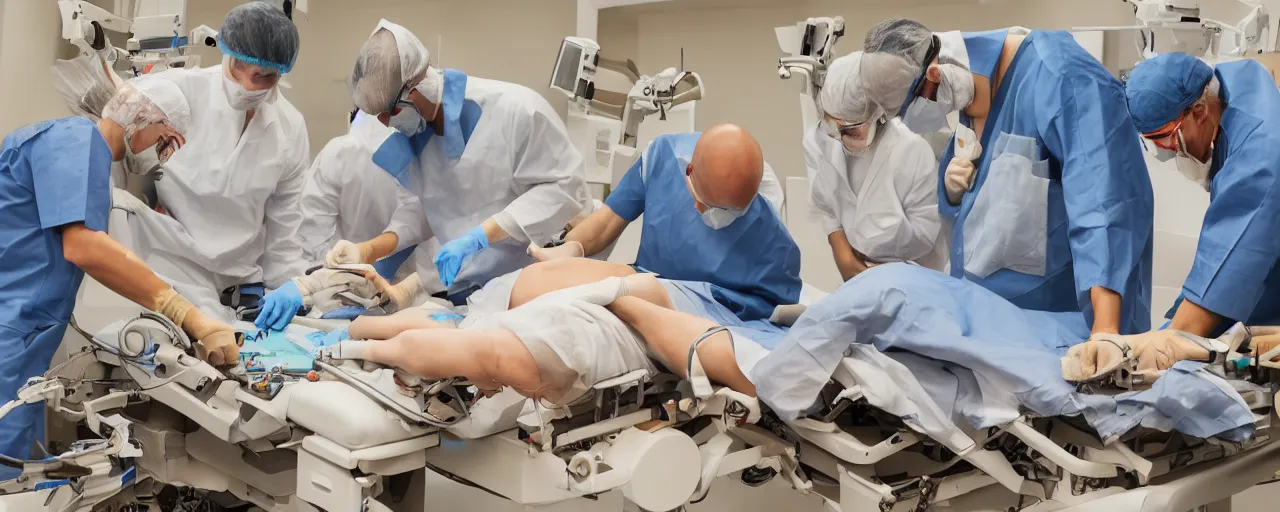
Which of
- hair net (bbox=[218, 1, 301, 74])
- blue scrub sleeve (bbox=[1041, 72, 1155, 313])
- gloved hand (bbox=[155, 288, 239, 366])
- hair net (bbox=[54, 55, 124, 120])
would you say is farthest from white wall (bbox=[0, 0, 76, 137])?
blue scrub sleeve (bbox=[1041, 72, 1155, 313])

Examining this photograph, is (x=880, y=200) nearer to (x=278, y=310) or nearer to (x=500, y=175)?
(x=500, y=175)

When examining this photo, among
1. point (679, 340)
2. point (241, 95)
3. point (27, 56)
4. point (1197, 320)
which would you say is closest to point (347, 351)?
point (679, 340)

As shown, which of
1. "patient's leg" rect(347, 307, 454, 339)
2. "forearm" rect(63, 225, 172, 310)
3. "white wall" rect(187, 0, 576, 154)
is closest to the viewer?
"patient's leg" rect(347, 307, 454, 339)

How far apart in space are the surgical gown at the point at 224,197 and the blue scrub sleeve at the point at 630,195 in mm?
1110

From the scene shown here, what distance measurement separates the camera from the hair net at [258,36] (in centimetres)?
286

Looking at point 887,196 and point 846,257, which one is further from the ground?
point 887,196

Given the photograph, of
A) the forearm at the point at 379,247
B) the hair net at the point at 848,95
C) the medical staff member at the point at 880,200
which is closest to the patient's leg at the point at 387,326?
the forearm at the point at 379,247

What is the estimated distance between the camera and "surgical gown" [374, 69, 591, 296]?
3.21 m

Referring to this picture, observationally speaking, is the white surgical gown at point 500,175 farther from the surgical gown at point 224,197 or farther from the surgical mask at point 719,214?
the surgical mask at point 719,214

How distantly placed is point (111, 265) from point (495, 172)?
3.94ft

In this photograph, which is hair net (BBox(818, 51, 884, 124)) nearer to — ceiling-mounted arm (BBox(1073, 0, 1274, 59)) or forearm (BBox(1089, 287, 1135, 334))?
forearm (BBox(1089, 287, 1135, 334))

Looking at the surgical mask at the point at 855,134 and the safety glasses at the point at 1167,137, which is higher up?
the safety glasses at the point at 1167,137

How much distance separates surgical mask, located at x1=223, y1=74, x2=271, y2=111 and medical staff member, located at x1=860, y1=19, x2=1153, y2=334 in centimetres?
181

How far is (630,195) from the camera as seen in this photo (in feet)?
10.1
